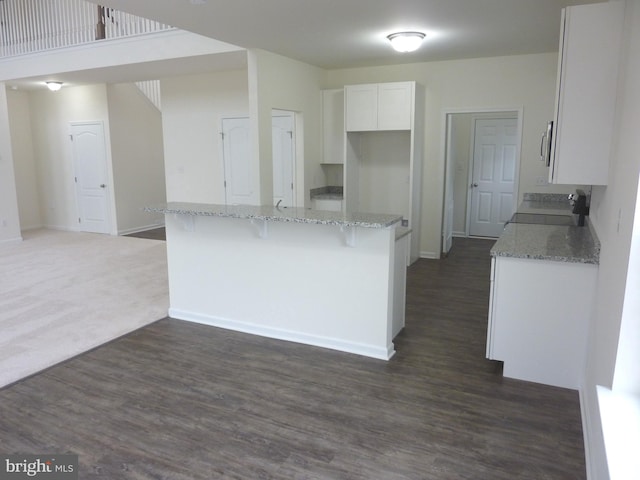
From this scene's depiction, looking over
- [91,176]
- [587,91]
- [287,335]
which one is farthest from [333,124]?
[91,176]

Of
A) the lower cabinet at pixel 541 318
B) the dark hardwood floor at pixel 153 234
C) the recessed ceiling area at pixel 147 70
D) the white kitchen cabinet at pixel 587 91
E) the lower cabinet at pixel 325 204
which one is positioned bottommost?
the dark hardwood floor at pixel 153 234

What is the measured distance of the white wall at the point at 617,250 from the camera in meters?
1.84

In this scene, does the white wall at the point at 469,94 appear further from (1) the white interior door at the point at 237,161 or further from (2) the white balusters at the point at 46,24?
(2) the white balusters at the point at 46,24

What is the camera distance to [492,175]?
7.90 metres

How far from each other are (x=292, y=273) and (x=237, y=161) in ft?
12.0

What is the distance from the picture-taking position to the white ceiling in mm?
3520

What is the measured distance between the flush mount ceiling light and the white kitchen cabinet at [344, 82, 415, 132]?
1176 mm

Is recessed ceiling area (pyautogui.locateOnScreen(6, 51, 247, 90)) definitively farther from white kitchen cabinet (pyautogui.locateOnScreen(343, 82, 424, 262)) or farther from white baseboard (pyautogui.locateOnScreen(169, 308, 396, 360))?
white baseboard (pyautogui.locateOnScreen(169, 308, 396, 360))

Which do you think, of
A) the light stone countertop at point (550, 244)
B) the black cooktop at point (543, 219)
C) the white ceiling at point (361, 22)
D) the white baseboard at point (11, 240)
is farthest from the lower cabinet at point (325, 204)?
the white baseboard at point (11, 240)

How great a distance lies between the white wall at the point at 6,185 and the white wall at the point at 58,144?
3.33ft

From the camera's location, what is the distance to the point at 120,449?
2393mm

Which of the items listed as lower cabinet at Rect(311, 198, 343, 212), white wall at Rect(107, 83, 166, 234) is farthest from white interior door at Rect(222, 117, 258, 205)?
white wall at Rect(107, 83, 166, 234)

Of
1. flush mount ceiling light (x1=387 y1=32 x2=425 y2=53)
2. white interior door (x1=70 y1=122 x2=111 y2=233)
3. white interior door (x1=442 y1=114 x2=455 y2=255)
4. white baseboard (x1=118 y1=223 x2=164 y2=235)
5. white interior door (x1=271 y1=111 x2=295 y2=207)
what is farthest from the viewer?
white baseboard (x1=118 y1=223 x2=164 y2=235)

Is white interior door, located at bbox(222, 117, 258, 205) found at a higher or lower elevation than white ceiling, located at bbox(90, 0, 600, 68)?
lower
